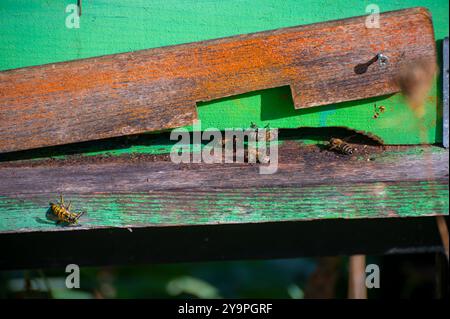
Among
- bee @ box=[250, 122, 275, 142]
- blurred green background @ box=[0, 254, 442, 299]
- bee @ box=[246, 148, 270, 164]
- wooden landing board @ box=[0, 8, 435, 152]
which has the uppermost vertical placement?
wooden landing board @ box=[0, 8, 435, 152]

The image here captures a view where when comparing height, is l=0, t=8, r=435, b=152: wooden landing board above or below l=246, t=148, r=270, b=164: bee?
above

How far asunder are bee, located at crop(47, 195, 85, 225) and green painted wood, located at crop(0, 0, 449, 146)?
27.2 inches

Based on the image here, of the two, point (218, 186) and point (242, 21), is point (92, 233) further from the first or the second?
point (242, 21)

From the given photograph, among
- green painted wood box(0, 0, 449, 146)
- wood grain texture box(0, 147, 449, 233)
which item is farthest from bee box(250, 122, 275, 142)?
wood grain texture box(0, 147, 449, 233)

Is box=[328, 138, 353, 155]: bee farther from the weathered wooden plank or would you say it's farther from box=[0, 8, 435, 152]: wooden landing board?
box=[0, 8, 435, 152]: wooden landing board

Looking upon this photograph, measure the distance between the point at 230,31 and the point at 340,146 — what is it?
2.33 ft

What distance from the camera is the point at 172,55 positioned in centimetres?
269

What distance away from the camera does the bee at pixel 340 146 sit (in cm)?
270

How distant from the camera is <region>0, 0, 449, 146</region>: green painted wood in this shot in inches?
107

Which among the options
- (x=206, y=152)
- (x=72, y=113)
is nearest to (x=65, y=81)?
(x=72, y=113)

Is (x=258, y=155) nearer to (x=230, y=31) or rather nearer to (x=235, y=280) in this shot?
(x=230, y=31)

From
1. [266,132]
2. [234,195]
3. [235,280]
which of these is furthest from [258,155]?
[235,280]
